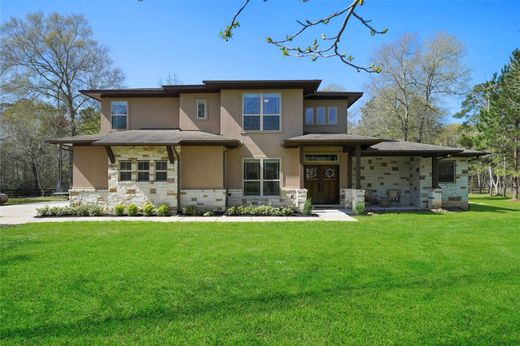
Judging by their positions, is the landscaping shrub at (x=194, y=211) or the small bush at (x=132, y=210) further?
the landscaping shrub at (x=194, y=211)

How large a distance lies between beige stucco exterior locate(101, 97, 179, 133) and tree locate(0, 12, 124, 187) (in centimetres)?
971

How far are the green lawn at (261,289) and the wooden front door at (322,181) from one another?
6675 millimetres

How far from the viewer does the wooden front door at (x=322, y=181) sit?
45.8ft

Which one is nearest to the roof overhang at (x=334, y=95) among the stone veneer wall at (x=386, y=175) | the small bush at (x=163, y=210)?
the stone veneer wall at (x=386, y=175)

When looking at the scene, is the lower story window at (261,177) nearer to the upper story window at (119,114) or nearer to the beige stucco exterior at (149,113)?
the beige stucco exterior at (149,113)

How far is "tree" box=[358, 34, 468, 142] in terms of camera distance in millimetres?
24141

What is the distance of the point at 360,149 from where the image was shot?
12.5 m

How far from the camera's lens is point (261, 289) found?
4.05 meters

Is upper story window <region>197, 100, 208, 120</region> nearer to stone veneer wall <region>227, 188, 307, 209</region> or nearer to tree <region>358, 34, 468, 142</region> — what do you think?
stone veneer wall <region>227, 188, 307, 209</region>

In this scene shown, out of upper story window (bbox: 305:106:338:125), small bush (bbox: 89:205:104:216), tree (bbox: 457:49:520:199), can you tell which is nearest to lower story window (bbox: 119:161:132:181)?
small bush (bbox: 89:205:104:216)

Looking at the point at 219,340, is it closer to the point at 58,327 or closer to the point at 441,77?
the point at 58,327

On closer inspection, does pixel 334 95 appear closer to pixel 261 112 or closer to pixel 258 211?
pixel 261 112

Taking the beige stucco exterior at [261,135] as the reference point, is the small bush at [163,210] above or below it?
below

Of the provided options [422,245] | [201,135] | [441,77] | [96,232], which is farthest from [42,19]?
[441,77]
